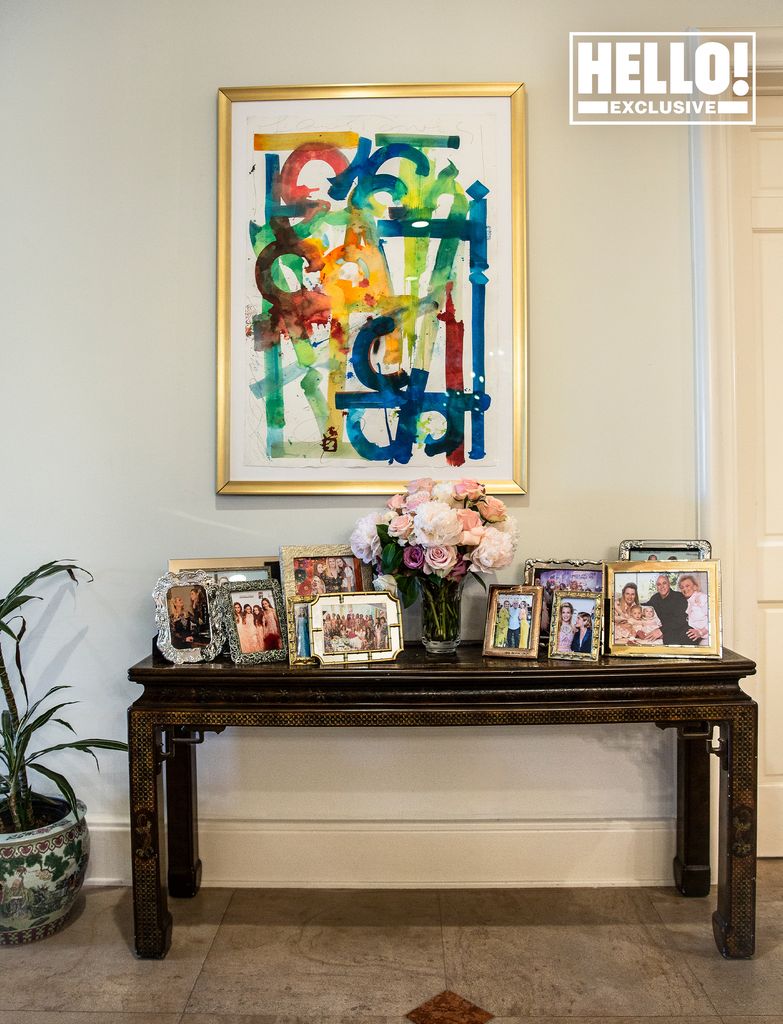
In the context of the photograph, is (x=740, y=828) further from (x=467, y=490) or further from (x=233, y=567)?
(x=233, y=567)

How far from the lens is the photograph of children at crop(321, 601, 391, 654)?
205 cm

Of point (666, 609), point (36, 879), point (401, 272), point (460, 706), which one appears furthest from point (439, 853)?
point (401, 272)

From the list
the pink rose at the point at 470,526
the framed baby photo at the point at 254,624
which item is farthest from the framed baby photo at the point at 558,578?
the framed baby photo at the point at 254,624

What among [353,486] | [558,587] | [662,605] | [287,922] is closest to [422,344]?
[353,486]

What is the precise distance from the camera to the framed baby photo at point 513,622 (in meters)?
2.10

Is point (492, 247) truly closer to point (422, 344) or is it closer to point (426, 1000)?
point (422, 344)

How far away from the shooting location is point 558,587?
7.14 feet

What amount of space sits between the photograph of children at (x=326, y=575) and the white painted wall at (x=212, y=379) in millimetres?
213

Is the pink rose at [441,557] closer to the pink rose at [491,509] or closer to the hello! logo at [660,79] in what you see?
the pink rose at [491,509]

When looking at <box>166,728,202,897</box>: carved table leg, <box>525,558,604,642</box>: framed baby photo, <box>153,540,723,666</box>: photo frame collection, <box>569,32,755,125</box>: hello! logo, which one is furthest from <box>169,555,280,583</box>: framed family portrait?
<box>569,32,755,125</box>: hello! logo

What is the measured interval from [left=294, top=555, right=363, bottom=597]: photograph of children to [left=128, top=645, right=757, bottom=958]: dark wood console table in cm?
26

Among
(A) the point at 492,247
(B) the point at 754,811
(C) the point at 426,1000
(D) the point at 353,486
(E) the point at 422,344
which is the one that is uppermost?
(A) the point at 492,247

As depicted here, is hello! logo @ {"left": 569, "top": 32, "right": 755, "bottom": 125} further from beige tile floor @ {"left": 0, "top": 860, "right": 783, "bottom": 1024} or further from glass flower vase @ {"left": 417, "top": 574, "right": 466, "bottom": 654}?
beige tile floor @ {"left": 0, "top": 860, "right": 783, "bottom": 1024}

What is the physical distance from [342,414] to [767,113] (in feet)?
5.52
